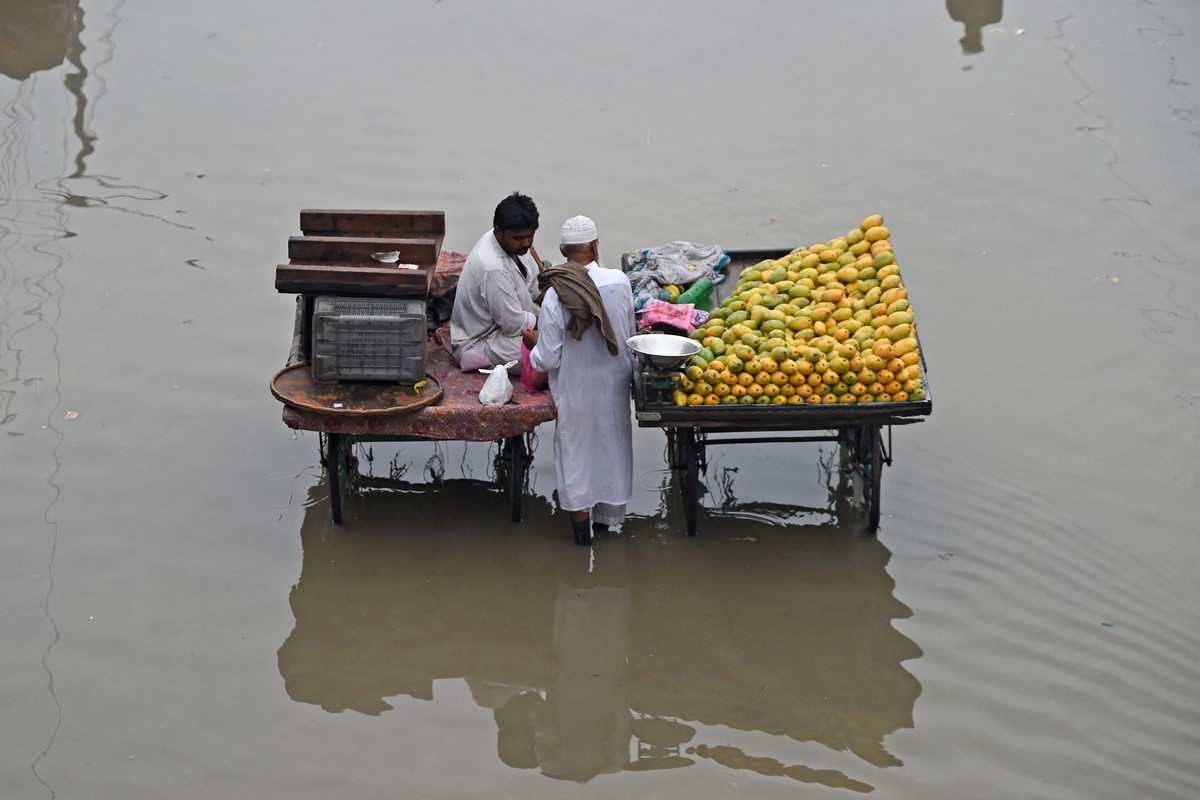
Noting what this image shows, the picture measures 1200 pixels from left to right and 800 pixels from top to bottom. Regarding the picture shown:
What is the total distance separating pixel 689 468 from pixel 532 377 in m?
0.87

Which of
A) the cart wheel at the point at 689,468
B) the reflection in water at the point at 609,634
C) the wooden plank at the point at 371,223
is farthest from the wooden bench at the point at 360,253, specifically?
the cart wheel at the point at 689,468

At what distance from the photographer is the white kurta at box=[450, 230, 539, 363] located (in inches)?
227

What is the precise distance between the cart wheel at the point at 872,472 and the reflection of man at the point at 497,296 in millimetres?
1729

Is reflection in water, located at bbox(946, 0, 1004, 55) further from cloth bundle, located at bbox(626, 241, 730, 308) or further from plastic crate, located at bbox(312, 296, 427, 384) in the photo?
plastic crate, located at bbox(312, 296, 427, 384)

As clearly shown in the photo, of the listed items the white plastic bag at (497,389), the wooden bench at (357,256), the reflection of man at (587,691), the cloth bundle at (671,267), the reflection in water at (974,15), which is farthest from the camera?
the reflection in water at (974,15)

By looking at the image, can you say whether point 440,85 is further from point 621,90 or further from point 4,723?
point 4,723

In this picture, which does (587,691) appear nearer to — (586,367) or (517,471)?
(517,471)

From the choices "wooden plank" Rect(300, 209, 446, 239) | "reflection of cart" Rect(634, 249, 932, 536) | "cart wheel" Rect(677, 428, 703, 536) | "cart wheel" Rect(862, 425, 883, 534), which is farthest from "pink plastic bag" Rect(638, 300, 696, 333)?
"wooden plank" Rect(300, 209, 446, 239)

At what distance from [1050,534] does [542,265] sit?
285 centimetres

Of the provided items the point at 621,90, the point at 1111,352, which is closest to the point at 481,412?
the point at 1111,352

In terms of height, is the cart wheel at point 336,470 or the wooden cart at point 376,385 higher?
the wooden cart at point 376,385

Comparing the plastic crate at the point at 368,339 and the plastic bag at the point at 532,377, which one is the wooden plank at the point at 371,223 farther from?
the plastic bag at the point at 532,377

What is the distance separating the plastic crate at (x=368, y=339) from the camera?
5410 millimetres

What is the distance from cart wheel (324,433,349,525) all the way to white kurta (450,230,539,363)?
73cm
